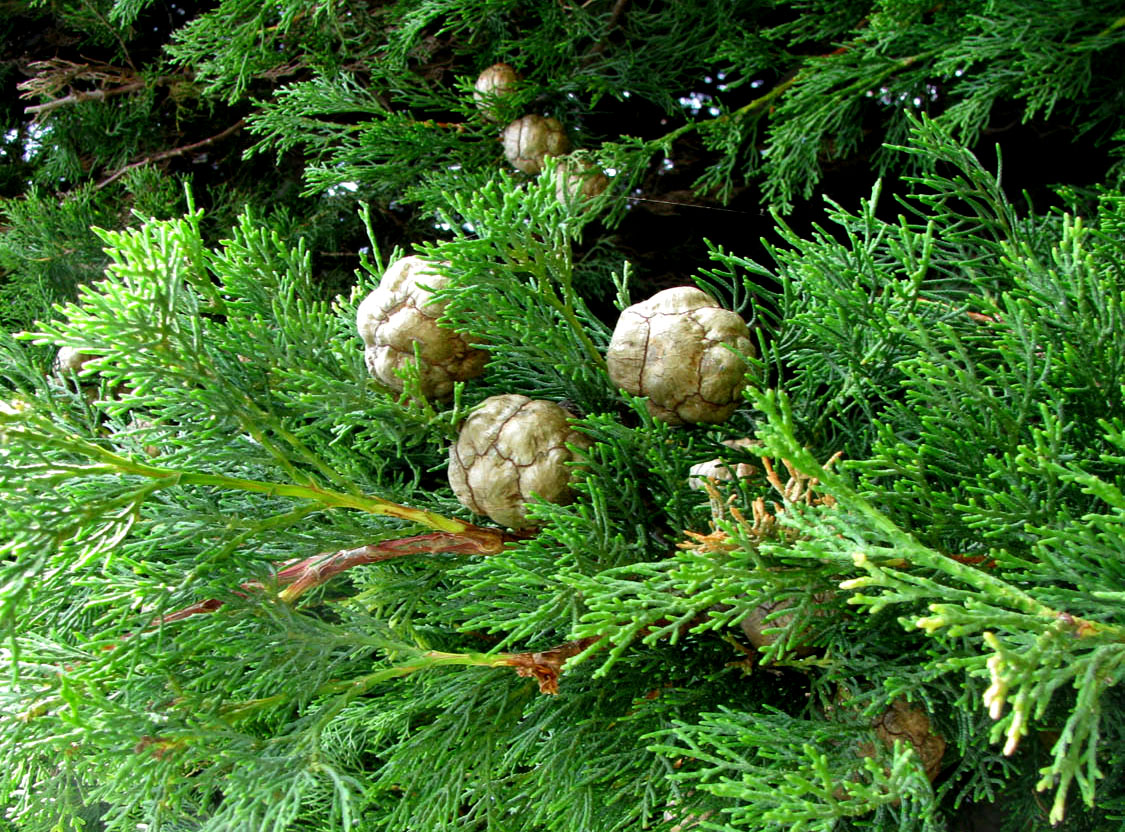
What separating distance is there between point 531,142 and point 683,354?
1210 millimetres

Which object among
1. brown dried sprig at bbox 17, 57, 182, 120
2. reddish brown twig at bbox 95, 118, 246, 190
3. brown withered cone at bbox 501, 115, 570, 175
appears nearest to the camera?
brown withered cone at bbox 501, 115, 570, 175

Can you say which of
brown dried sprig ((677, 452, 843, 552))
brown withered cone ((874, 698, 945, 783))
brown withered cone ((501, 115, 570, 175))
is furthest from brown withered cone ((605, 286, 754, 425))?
brown withered cone ((501, 115, 570, 175))

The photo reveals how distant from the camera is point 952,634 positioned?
2.16 feet

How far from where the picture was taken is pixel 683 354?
1.06 m

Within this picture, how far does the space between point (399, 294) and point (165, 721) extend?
60 cm

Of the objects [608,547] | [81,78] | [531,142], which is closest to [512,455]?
[608,547]

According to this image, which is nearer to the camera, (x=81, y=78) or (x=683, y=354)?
(x=683, y=354)

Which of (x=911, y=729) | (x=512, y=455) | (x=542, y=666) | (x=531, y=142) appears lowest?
(x=911, y=729)

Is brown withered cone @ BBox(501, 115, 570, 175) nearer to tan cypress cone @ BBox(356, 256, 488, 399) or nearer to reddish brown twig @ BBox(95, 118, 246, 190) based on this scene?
tan cypress cone @ BBox(356, 256, 488, 399)

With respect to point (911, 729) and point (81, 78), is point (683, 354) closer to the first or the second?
point (911, 729)

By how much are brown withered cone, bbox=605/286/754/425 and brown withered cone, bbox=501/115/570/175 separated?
3.63 feet

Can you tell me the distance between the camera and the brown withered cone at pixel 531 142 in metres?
2.09

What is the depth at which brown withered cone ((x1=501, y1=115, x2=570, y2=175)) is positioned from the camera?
2088 millimetres

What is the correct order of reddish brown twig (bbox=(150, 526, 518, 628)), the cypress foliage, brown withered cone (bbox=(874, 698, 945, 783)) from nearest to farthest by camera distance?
the cypress foliage
brown withered cone (bbox=(874, 698, 945, 783))
reddish brown twig (bbox=(150, 526, 518, 628))
